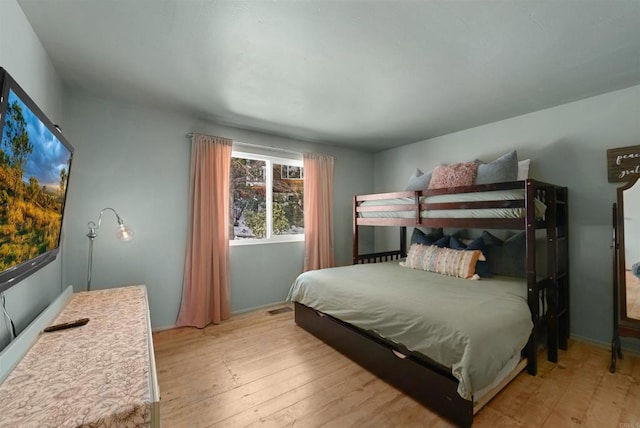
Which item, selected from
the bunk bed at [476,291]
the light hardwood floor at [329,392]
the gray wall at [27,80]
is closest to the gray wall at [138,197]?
the gray wall at [27,80]

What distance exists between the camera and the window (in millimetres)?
3389

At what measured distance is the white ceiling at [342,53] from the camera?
1.45 metres

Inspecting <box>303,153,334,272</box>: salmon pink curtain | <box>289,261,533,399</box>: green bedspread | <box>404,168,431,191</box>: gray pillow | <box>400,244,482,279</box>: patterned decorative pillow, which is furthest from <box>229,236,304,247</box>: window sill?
<box>404,168,431,191</box>: gray pillow

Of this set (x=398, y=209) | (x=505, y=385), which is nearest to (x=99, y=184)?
(x=398, y=209)

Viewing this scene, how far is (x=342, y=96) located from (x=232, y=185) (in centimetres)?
174

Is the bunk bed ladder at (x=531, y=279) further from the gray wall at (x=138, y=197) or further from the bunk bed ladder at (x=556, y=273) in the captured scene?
the gray wall at (x=138, y=197)

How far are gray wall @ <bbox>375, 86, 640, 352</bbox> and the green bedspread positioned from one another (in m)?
0.73

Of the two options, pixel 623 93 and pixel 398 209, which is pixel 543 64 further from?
pixel 398 209

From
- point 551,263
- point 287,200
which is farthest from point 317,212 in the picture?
point 551,263

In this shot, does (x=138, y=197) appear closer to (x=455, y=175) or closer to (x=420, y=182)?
(x=420, y=182)

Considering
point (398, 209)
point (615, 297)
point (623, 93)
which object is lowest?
point (615, 297)

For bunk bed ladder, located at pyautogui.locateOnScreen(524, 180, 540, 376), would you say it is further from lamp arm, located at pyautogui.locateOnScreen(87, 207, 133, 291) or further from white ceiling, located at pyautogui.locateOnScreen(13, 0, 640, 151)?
lamp arm, located at pyautogui.locateOnScreen(87, 207, 133, 291)

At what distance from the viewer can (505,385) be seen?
1.86 m

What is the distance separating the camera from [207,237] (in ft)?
9.70
